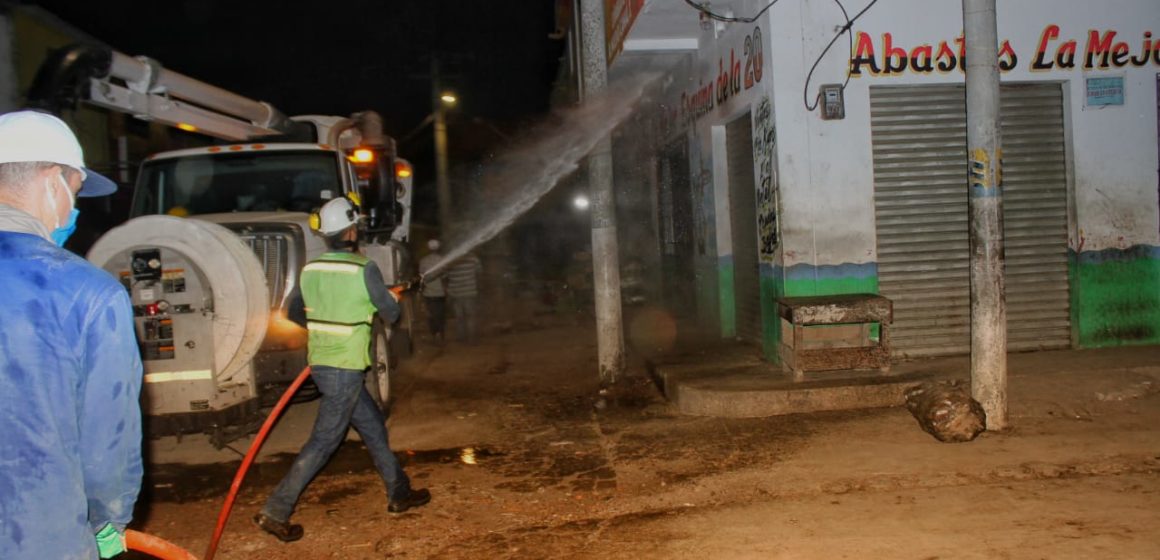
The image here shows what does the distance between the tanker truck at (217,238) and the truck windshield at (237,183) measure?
0.01 meters

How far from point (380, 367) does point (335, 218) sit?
3.06m

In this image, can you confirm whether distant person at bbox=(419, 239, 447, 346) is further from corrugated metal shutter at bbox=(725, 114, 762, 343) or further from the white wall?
the white wall

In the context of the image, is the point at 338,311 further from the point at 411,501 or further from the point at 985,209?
the point at 985,209

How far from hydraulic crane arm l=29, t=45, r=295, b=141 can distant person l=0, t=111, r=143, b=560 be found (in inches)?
189

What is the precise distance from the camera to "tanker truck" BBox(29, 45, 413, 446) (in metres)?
6.11

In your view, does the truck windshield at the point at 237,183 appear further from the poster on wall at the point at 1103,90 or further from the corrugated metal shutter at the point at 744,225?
the poster on wall at the point at 1103,90

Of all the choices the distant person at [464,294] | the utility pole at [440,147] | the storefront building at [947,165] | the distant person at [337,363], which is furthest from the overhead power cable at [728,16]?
the utility pole at [440,147]

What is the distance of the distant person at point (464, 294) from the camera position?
12688 millimetres

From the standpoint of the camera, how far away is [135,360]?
2.24 metres

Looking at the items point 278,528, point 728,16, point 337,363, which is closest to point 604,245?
point 728,16

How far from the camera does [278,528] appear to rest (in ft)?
16.0

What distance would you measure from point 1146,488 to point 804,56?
187 inches

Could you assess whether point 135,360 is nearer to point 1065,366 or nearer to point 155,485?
point 155,485

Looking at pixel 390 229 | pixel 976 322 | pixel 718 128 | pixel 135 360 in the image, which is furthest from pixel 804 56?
pixel 135 360
